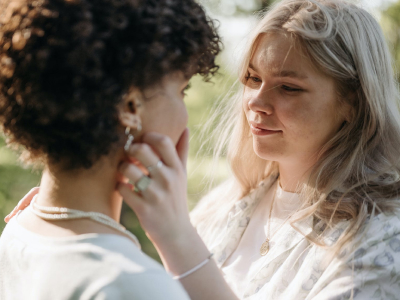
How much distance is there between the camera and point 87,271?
1.00 meters

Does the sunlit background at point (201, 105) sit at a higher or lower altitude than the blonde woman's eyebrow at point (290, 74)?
lower

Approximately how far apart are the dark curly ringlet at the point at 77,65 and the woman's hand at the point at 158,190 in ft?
0.30

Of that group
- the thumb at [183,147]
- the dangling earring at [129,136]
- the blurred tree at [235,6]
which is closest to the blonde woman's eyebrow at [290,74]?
the thumb at [183,147]

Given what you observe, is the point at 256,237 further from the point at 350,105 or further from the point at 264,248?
the point at 350,105

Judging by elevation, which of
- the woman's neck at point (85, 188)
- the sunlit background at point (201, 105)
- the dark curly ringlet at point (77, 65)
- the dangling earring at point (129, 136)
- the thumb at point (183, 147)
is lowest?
the sunlit background at point (201, 105)

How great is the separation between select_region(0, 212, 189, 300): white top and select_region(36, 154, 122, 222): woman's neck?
109 millimetres

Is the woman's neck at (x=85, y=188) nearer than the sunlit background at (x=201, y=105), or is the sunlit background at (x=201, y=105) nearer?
the woman's neck at (x=85, y=188)

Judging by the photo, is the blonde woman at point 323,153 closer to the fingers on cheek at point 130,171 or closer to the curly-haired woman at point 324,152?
the curly-haired woman at point 324,152

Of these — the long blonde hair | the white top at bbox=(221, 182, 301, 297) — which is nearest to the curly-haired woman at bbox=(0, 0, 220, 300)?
the long blonde hair

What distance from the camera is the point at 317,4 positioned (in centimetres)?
199

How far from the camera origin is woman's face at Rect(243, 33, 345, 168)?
1908mm

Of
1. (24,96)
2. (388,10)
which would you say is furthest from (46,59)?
(388,10)

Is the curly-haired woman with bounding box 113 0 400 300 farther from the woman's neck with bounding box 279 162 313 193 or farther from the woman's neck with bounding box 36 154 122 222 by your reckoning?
Result: the woman's neck with bounding box 36 154 122 222

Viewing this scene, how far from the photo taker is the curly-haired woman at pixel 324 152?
167 cm
